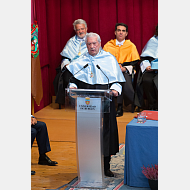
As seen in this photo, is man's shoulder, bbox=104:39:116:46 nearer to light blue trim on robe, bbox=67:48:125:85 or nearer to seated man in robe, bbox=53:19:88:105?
seated man in robe, bbox=53:19:88:105

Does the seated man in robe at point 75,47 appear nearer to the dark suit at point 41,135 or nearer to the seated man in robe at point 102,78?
the dark suit at point 41,135

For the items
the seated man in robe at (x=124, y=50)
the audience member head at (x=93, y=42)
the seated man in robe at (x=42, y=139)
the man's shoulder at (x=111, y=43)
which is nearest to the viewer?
the audience member head at (x=93, y=42)

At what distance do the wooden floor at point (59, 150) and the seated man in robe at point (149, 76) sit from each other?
0.36 meters

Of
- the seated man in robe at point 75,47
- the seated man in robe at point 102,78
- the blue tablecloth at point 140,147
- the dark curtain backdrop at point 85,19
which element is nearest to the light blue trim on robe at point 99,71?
the seated man in robe at point 102,78

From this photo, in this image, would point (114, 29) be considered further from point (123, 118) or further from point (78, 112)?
point (78, 112)

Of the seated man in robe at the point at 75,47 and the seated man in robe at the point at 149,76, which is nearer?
the seated man in robe at the point at 149,76

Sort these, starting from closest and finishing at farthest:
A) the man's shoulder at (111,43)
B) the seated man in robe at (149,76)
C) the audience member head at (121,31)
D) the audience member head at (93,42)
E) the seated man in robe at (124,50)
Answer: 1. the audience member head at (93,42)
2. the seated man in robe at (149,76)
3. the seated man in robe at (124,50)
4. the audience member head at (121,31)
5. the man's shoulder at (111,43)

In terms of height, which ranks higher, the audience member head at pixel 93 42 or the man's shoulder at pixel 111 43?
the man's shoulder at pixel 111 43

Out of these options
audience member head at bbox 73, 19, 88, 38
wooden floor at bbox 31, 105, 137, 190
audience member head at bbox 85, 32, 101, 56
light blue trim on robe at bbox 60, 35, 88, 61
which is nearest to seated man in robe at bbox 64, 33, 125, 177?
audience member head at bbox 85, 32, 101, 56

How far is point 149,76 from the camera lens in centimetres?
516

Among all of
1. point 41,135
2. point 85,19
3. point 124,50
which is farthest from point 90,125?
point 85,19

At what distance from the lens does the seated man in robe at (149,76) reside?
510 cm

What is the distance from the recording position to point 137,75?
18.9 feet

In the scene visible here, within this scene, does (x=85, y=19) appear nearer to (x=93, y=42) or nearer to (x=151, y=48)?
(x=151, y=48)
